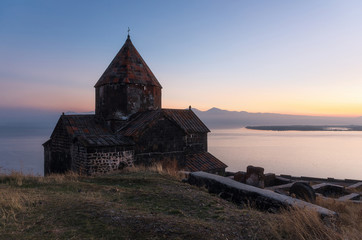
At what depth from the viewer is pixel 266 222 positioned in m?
4.23

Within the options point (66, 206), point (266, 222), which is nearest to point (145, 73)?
point (66, 206)

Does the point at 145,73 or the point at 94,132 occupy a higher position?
the point at 145,73

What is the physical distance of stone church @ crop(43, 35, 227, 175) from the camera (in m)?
12.8

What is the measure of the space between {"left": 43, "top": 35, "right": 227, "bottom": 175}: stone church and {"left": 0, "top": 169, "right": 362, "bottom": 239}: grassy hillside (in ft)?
21.8

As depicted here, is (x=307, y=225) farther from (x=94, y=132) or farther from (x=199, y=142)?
(x=199, y=142)

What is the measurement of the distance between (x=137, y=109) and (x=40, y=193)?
10.5 m

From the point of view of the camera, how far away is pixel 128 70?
16328mm

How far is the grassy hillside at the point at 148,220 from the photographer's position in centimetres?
366

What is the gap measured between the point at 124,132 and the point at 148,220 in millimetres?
10677

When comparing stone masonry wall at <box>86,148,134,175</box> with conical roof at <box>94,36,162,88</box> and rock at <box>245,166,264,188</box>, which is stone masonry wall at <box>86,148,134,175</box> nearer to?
conical roof at <box>94,36,162,88</box>

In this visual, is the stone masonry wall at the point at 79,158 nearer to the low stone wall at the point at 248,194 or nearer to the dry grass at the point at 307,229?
the low stone wall at the point at 248,194

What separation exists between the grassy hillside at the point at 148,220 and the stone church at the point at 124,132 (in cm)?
666

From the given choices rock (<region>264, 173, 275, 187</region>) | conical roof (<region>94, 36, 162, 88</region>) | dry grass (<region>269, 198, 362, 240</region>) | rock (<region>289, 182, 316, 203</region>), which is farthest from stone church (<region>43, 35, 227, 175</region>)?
dry grass (<region>269, 198, 362, 240</region>)

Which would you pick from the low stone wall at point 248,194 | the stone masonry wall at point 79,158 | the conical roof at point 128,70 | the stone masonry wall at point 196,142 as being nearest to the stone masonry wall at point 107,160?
the stone masonry wall at point 79,158
